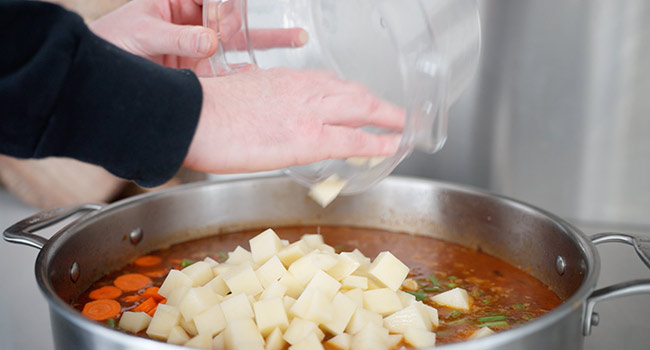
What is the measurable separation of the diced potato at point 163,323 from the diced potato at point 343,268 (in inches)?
10.3

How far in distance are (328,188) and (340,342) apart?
1.02 feet

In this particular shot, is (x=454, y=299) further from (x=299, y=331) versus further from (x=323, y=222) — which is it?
(x=323, y=222)

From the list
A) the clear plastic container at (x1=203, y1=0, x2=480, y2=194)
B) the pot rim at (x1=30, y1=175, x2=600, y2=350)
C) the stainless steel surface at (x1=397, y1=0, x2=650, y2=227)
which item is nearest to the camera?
the pot rim at (x1=30, y1=175, x2=600, y2=350)

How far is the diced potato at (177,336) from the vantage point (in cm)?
96

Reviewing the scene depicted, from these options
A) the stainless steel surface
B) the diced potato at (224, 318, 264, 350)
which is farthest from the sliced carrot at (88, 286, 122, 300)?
the stainless steel surface

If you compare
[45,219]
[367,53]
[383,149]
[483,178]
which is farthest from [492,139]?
[45,219]

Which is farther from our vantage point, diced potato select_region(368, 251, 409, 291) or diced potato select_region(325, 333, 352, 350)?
diced potato select_region(368, 251, 409, 291)

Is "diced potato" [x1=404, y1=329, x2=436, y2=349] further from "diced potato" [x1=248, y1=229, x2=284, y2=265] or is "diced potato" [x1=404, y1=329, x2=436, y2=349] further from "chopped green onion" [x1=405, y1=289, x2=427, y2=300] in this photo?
"diced potato" [x1=248, y1=229, x2=284, y2=265]

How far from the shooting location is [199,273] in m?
1.13

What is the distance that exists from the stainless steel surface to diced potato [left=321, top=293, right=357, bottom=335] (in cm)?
131

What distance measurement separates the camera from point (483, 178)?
220cm

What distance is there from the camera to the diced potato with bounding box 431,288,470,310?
1122 mm

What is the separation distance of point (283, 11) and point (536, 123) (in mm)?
1059

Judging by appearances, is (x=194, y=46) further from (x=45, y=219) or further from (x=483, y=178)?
(x=483, y=178)
